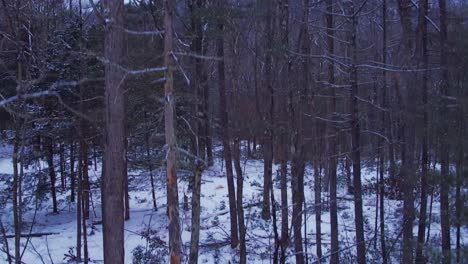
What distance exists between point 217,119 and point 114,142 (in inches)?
208

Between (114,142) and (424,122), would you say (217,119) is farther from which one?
(424,122)

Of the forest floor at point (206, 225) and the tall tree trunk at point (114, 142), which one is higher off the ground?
the tall tree trunk at point (114, 142)

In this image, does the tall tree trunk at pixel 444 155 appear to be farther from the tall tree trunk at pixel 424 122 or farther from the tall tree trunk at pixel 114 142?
the tall tree trunk at pixel 114 142

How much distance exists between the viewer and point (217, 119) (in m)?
13.5

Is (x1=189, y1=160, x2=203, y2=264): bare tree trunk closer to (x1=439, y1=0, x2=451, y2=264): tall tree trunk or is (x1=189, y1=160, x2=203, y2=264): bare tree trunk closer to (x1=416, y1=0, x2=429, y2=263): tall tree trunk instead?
(x1=439, y1=0, x2=451, y2=264): tall tree trunk

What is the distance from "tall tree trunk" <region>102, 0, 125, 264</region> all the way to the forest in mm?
25

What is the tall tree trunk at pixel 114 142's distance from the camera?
8.41m

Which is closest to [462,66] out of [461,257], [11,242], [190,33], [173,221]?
[461,257]

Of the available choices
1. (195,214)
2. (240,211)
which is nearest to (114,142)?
(195,214)

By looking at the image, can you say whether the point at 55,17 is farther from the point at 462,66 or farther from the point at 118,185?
the point at 462,66

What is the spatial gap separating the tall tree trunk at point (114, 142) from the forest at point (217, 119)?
3 cm

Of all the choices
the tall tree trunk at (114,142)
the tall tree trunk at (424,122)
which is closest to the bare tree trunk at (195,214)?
the tall tree trunk at (114,142)

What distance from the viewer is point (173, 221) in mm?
7926

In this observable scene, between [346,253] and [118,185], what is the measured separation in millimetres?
9320
